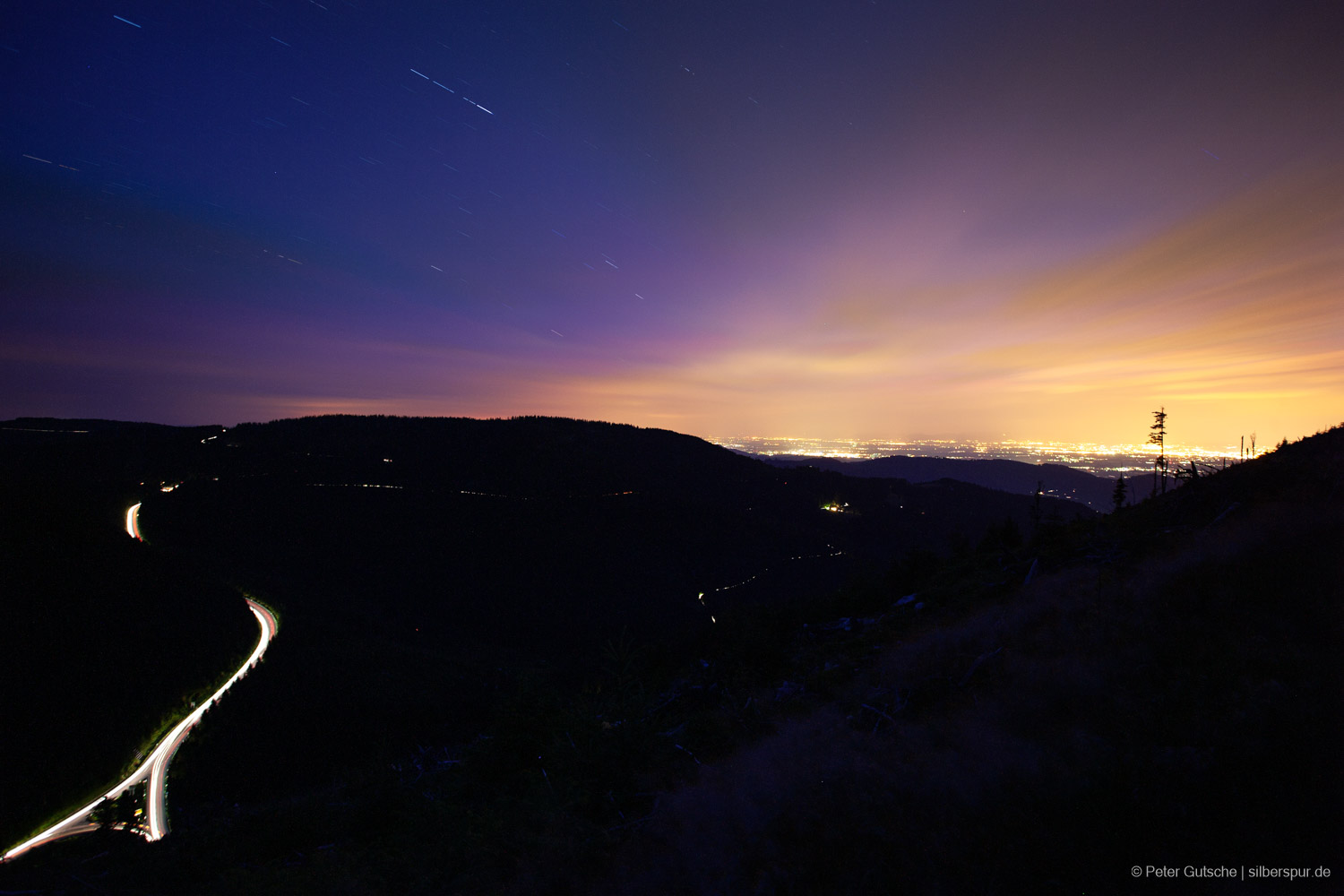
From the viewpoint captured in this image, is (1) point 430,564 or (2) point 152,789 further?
(1) point 430,564

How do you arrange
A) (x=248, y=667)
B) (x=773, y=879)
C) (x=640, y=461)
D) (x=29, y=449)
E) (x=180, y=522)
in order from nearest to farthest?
Answer: 1. (x=773, y=879)
2. (x=248, y=667)
3. (x=180, y=522)
4. (x=29, y=449)
5. (x=640, y=461)

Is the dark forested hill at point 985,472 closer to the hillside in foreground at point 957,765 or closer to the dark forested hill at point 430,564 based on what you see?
the dark forested hill at point 430,564

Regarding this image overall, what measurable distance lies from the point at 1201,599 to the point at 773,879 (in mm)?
7926

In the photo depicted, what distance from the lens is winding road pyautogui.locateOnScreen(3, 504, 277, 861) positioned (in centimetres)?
1154

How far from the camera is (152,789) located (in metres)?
14.2

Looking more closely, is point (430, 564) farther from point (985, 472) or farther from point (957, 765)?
point (985, 472)

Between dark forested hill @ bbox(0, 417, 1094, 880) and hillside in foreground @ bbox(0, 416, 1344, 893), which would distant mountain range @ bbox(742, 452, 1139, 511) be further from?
hillside in foreground @ bbox(0, 416, 1344, 893)

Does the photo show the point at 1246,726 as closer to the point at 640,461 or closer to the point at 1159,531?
the point at 1159,531

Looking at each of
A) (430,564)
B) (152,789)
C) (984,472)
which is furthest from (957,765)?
(984,472)

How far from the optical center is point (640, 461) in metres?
82.8

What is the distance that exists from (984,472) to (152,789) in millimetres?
170961

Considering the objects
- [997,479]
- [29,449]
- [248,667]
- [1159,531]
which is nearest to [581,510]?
[248,667]

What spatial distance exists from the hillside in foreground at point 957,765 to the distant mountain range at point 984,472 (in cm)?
10327

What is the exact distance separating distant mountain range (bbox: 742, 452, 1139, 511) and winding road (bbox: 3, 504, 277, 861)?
102 m
